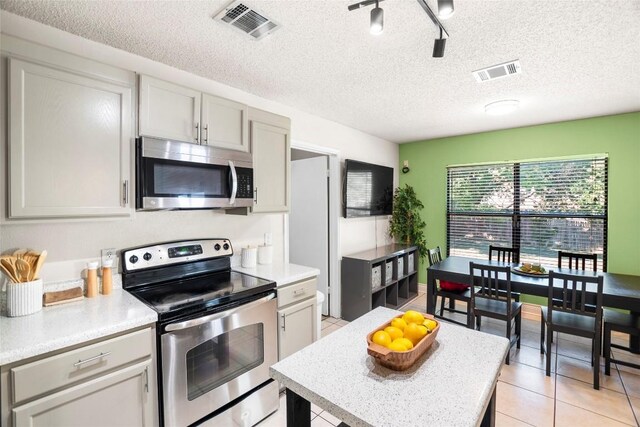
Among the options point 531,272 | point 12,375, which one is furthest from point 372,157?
point 12,375

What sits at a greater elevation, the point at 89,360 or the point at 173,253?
the point at 173,253

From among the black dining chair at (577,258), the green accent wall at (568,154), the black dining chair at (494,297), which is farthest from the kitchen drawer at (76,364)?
the green accent wall at (568,154)

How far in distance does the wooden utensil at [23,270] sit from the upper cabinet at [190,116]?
0.90 m

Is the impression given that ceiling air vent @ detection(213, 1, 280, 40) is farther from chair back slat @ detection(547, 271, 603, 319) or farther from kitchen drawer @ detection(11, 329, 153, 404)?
chair back slat @ detection(547, 271, 603, 319)

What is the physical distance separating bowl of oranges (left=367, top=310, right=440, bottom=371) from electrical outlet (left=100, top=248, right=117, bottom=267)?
68.4 inches

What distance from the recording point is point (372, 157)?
4.58 meters

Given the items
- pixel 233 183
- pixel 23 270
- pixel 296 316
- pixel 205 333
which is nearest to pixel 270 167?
pixel 233 183

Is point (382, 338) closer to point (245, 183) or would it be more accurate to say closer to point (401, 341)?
point (401, 341)

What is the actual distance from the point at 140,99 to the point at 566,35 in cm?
266

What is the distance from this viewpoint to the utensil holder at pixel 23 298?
4.75 ft

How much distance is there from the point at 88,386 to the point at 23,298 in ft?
1.90

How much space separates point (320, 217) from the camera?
3.89 metres

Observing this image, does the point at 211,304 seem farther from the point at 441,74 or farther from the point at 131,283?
the point at 441,74

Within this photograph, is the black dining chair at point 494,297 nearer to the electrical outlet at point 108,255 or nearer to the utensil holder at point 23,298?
the electrical outlet at point 108,255
